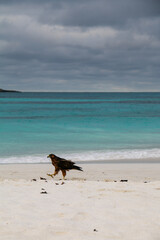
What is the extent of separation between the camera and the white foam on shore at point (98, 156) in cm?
1506

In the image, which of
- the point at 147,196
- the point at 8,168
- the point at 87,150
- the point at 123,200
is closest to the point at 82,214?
the point at 123,200

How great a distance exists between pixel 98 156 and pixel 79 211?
34.1 ft

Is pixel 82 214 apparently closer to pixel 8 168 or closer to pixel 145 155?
pixel 8 168

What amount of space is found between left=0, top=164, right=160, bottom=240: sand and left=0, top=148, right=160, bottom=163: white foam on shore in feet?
22.7

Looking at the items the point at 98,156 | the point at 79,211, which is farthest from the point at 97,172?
the point at 79,211

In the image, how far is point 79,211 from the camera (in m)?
5.79

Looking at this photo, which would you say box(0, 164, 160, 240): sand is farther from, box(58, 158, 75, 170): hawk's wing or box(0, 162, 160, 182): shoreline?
box(0, 162, 160, 182): shoreline

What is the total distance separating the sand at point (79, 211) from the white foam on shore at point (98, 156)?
22.7ft

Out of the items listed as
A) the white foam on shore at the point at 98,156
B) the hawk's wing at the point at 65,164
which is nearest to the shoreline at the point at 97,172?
the hawk's wing at the point at 65,164

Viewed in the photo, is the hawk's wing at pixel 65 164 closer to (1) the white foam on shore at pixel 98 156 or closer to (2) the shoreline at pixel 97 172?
(2) the shoreline at pixel 97 172

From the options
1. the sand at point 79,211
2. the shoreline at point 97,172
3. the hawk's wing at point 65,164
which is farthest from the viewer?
the shoreline at point 97,172

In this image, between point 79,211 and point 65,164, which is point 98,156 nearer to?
point 65,164

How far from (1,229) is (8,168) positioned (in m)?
7.43

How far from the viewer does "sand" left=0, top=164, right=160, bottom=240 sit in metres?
4.80
